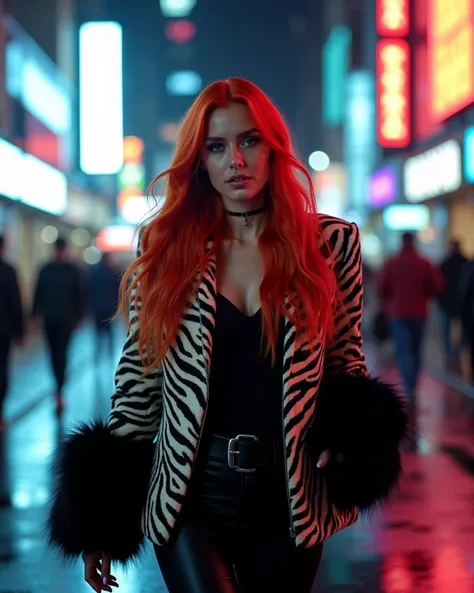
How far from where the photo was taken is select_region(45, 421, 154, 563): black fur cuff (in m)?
2.52

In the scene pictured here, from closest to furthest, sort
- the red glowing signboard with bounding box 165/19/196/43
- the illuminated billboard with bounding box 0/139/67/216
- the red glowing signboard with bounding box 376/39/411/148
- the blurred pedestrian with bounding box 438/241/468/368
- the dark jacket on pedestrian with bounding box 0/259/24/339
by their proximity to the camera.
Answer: the dark jacket on pedestrian with bounding box 0/259/24/339, the blurred pedestrian with bounding box 438/241/468/368, the illuminated billboard with bounding box 0/139/67/216, the red glowing signboard with bounding box 376/39/411/148, the red glowing signboard with bounding box 165/19/196/43

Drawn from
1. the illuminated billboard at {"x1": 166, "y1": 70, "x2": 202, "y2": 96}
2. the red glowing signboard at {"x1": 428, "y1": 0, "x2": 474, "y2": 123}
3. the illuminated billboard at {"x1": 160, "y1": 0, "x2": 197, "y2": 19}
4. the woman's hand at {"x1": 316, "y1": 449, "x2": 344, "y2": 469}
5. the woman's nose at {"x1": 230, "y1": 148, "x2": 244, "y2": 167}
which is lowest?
the woman's hand at {"x1": 316, "y1": 449, "x2": 344, "y2": 469}

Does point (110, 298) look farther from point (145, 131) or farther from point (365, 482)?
point (145, 131)

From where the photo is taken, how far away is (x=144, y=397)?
105 inches

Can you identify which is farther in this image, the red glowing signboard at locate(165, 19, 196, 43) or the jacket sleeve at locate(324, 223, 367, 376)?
the red glowing signboard at locate(165, 19, 196, 43)

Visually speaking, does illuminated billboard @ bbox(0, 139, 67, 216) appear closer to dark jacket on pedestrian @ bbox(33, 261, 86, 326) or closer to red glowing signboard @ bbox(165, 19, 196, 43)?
dark jacket on pedestrian @ bbox(33, 261, 86, 326)

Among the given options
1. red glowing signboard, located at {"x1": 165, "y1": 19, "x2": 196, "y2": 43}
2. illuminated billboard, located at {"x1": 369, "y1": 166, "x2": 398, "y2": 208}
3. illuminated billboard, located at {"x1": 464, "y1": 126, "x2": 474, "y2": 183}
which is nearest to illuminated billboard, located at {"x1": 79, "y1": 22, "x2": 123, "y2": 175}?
illuminated billboard, located at {"x1": 369, "y1": 166, "x2": 398, "y2": 208}

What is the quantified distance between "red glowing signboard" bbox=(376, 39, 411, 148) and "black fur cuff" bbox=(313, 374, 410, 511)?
93.4 feet

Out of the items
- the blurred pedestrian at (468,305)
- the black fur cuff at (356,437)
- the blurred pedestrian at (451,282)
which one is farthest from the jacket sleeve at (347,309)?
the blurred pedestrian at (451,282)

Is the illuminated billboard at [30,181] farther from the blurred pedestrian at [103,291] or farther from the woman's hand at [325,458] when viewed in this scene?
the woman's hand at [325,458]

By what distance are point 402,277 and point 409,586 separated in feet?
22.2

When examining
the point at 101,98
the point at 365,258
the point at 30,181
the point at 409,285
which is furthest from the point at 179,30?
the point at 409,285

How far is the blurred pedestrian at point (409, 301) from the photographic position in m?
11.1

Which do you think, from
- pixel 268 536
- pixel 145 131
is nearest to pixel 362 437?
pixel 268 536
